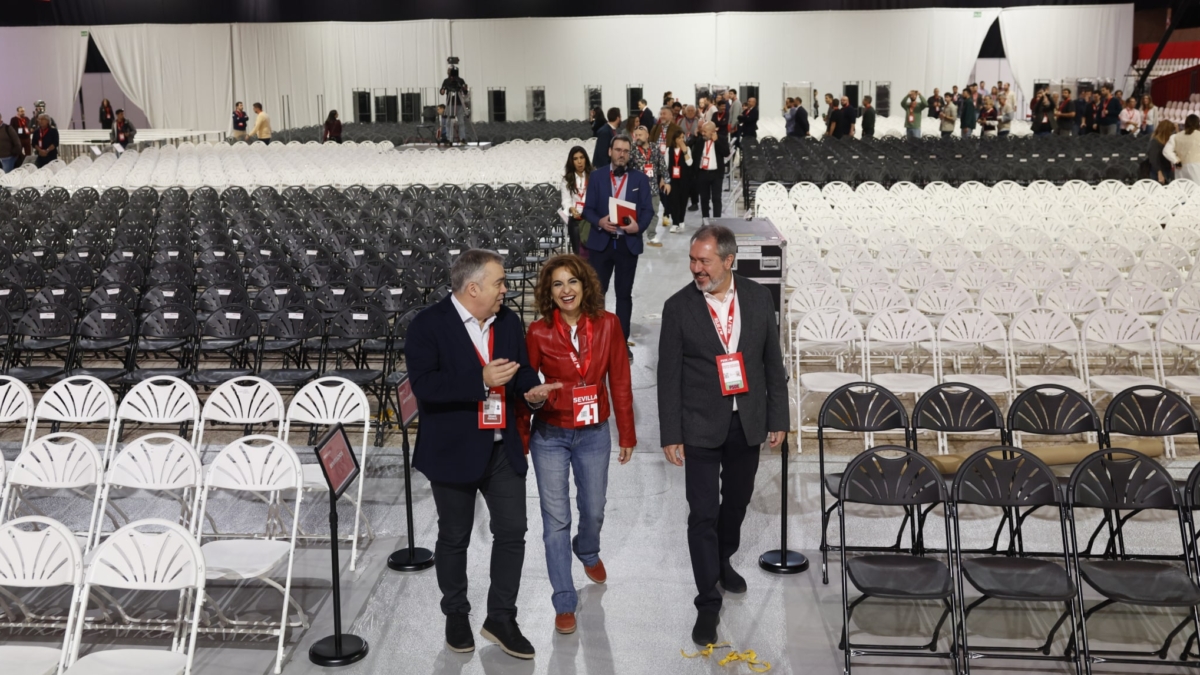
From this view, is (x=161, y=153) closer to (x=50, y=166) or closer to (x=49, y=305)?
(x=50, y=166)

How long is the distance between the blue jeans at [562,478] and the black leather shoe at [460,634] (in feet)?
1.34

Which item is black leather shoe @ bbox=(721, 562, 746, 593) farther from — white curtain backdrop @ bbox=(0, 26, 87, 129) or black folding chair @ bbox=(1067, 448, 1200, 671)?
white curtain backdrop @ bbox=(0, 26, 87, 129)

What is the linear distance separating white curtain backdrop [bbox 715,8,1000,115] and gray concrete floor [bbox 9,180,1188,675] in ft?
94.1

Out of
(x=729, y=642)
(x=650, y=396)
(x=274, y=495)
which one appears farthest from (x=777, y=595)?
(x=650, y=396)

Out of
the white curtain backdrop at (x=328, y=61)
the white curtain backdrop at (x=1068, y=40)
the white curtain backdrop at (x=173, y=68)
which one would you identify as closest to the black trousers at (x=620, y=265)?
the white curtain backdrop at (x=328, y=61)

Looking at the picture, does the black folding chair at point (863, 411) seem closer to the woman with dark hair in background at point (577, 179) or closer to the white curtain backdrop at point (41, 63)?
the woman with dark hair in background at point (577, 179)

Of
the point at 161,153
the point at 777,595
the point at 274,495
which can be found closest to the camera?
the point at 777,595

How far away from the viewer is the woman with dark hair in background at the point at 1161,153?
1495cm

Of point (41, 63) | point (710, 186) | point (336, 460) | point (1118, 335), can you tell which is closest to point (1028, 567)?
point (336, 460)

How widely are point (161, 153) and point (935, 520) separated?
19295 mm

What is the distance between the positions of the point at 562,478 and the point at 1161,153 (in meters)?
13.3

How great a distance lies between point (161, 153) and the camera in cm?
2183

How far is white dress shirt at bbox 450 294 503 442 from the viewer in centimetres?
451

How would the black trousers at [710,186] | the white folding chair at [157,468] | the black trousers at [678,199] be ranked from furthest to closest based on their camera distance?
the black trousers at [710,186] < the black trousers at [678,199] < the white folding chair at [157,468]
